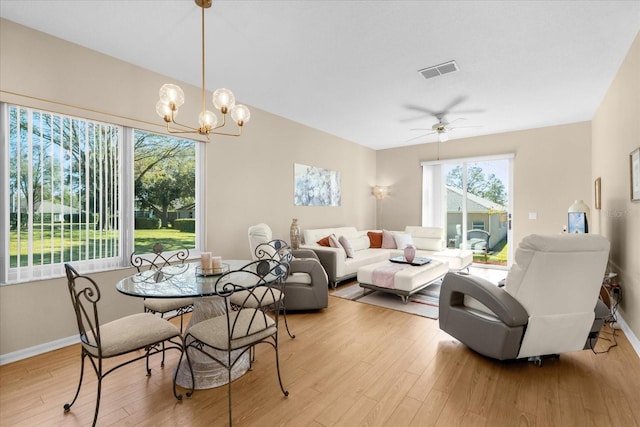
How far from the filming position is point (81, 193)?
2961mm

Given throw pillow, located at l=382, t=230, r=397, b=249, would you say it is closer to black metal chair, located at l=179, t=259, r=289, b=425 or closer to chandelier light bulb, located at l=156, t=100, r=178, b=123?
black metal chair, located at l=179, t=259, r=289, b=425

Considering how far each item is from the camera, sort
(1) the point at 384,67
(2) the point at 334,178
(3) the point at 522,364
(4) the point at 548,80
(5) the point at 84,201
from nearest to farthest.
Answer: (3) the point at 522,364, (5) the point at 84,201, (1) the point at 384,67, (4) the point at 548,80, (2) the point at 334,178

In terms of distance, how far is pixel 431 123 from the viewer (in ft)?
17.5

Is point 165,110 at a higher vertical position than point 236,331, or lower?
higher

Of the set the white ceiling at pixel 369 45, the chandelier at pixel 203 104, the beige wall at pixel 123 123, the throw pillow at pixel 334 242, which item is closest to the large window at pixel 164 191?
the beige wall at pixel 123 123

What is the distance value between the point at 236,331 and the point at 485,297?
185 cm

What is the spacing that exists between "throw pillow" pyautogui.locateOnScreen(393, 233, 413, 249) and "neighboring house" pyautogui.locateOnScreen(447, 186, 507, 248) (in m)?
1.30

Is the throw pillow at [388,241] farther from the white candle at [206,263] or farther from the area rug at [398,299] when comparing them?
the white candle at [206,263]

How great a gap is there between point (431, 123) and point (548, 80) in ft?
6.20

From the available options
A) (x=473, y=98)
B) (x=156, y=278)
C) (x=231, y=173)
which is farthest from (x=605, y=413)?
(x=231, y=173)

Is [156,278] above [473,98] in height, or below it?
below

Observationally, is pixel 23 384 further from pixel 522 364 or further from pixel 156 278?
pixel 522 364

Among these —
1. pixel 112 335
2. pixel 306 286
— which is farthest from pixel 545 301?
pixel 112 335

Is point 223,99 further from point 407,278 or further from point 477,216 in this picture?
point 477,216
